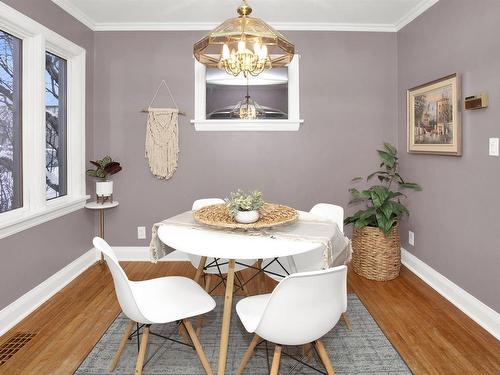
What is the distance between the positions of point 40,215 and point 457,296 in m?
3.22

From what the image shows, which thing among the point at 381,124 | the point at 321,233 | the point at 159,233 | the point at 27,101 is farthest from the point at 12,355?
the point at 381,124

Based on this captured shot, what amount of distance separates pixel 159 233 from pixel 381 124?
8.84 ft

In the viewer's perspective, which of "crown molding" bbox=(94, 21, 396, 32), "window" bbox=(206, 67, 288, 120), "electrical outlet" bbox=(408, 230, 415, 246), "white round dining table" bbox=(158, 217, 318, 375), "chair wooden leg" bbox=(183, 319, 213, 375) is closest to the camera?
"white round dining table" bbox=(158, 217, 318, 375)

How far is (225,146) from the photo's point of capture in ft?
12.0

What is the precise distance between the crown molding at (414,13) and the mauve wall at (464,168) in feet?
0.17

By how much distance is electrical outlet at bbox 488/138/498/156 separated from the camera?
7.45ft

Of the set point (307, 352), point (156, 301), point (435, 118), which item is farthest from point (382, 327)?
point (435, 118)

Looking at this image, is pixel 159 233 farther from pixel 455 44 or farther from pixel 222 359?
pixel 455 44

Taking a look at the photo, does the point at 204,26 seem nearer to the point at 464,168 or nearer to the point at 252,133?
the point at 252,133

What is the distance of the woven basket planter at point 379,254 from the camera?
3.11 m

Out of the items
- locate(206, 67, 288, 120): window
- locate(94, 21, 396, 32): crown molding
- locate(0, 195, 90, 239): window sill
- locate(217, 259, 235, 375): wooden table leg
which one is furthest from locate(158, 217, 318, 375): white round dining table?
locate(94, 21, 396, 32): crown molding

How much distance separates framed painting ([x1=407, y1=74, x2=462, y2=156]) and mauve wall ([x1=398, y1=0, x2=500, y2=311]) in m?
0.06

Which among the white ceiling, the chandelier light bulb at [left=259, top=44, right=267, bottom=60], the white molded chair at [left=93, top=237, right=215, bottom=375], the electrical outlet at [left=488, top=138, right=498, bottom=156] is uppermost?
the white ceiling

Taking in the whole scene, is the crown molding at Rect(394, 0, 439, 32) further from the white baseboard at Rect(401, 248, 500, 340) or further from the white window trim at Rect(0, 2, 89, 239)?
the white window trim at Rect(0, 2, 89, 239)
